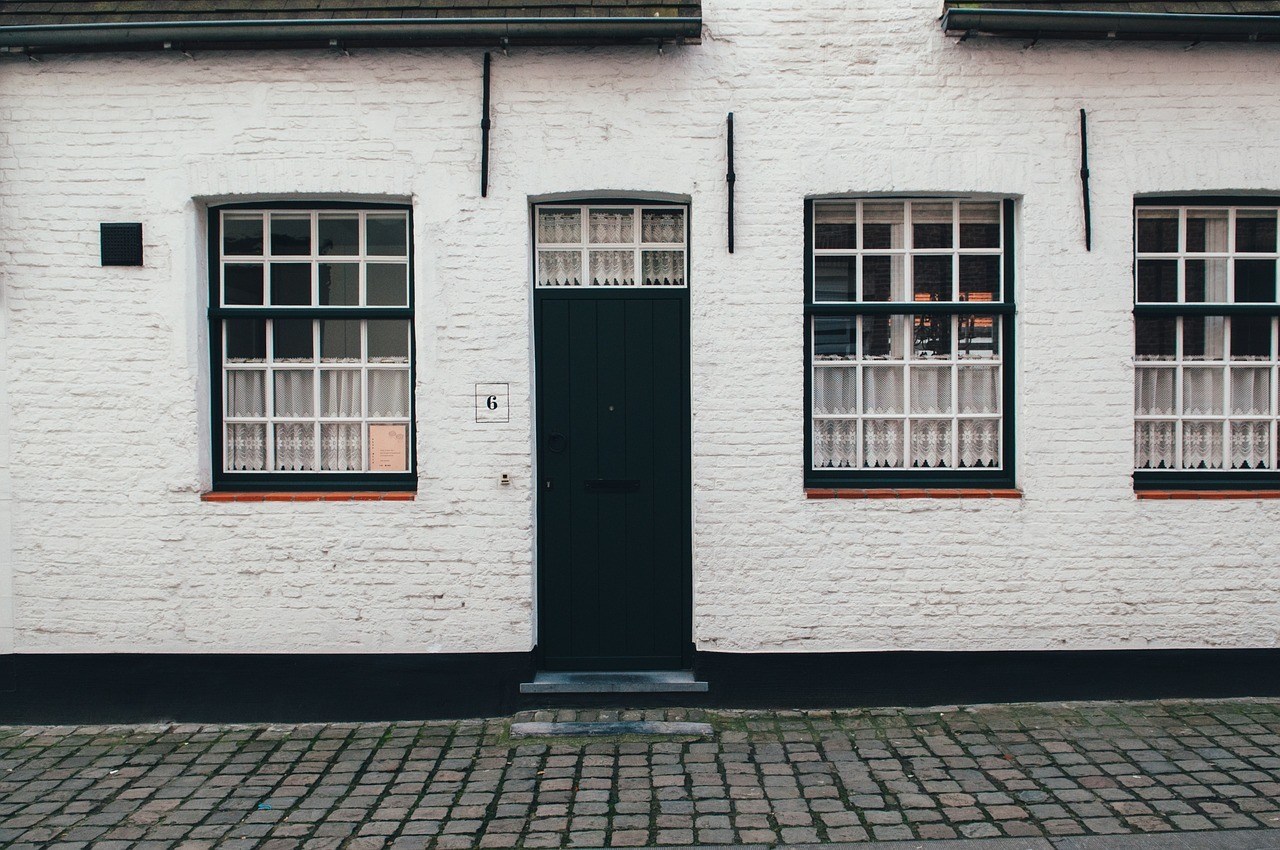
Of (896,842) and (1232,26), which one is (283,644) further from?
(1232,26)

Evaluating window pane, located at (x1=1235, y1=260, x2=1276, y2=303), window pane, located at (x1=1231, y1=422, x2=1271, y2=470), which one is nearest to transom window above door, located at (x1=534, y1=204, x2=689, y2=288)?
window pane, located at (x1=1235, y1=260, x2=1276, y2=303)

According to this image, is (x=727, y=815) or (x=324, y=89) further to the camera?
(x=324, y=89)

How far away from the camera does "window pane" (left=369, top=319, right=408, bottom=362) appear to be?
19.5 feet

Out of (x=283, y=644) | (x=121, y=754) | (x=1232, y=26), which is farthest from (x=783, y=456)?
(x=121, y=754)

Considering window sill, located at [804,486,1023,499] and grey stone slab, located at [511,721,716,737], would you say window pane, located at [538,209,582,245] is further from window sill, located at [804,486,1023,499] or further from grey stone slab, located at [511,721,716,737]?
grey stone slab, located at [511,721,716,737]

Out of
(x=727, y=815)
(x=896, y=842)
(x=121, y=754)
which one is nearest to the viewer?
(x=896, y=842)

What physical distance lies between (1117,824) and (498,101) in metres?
4.86

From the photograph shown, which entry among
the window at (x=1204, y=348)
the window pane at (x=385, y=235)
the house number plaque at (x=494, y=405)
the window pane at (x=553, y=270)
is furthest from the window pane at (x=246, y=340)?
the window at (x=1204, y=348)

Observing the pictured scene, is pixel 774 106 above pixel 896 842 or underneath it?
above

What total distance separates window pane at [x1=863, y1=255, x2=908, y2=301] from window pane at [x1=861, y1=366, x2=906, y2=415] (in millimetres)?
442

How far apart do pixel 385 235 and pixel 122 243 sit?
4.87 feet

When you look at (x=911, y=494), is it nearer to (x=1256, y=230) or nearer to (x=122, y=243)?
(x=1256, y=230)

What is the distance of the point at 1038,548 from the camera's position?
19.0 feet

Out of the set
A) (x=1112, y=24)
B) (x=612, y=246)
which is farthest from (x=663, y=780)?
(x=1112, y=24)
